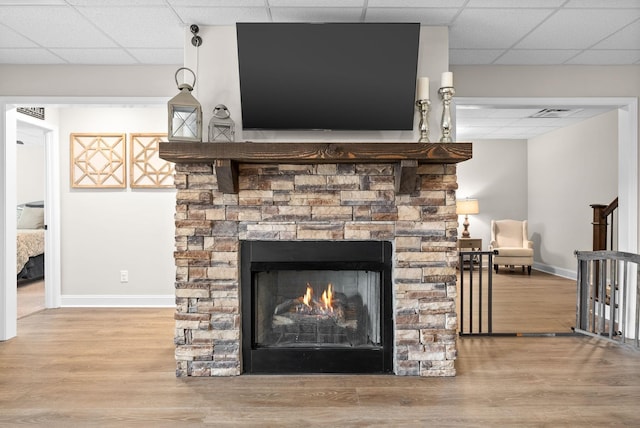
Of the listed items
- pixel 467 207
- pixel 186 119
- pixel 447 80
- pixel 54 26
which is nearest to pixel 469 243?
pixel 467 207

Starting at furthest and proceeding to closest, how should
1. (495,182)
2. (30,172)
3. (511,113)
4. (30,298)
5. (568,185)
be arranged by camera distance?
(495,182), (30,172), (568,185), (511,113), (30,298)

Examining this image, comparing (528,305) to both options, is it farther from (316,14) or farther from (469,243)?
(316,14)

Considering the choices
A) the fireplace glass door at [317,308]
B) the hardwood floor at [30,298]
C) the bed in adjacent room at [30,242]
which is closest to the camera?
the fireplace glass door at [317,308]

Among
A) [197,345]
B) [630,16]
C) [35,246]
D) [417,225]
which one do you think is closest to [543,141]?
[630,16]

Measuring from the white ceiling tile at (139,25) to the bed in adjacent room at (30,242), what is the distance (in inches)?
174

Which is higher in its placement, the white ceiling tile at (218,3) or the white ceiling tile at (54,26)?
the white ceiling tile at (218,3)

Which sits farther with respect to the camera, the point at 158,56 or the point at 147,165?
the point at 147,165

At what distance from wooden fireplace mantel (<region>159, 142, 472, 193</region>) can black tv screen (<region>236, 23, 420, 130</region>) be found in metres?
0.33

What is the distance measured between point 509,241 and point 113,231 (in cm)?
608

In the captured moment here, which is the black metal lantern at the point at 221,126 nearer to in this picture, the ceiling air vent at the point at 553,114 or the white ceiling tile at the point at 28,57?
the white ceiling tile at the point at 28,57

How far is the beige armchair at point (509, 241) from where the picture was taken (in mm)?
7145

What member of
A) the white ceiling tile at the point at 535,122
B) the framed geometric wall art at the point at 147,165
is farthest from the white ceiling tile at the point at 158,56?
the white ceiling tile at the point at 535,122

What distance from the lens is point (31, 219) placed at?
7125 millimetres

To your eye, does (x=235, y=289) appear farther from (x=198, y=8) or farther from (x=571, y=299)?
(x=571, y=299)
